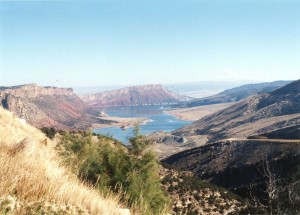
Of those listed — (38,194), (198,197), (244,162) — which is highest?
(38,194)

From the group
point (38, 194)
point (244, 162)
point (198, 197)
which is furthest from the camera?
point (244, 162)

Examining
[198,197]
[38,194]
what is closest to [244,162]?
[198,197]

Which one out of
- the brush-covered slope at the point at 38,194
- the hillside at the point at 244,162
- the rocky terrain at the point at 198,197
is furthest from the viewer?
the hillside at the point at 244,162

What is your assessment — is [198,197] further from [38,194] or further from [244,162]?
[244,162]

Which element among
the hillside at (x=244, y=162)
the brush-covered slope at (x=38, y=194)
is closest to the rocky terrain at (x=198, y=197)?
the hillside at (x=244, y=162)

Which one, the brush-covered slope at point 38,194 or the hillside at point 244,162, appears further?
the hillside at point 244,162

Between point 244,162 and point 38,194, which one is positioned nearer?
point 38,194

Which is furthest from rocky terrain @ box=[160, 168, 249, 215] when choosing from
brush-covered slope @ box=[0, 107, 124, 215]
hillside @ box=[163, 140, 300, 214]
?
brush-covered slope @ box=[0, 107, 124, 215]

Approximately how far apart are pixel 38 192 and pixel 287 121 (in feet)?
631

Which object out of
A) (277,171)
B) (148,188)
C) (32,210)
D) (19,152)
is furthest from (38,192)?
(277,171)

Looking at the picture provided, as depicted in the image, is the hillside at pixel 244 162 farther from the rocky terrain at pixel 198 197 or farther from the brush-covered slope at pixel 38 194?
the brush-covered slope at pixel 38 194

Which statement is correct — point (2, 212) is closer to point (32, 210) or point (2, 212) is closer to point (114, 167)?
point (32, 210)

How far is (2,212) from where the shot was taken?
11.4 ft

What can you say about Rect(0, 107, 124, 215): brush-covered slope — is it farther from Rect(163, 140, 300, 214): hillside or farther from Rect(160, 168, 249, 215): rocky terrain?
Rect(163, 140, 300, 214): hillside
